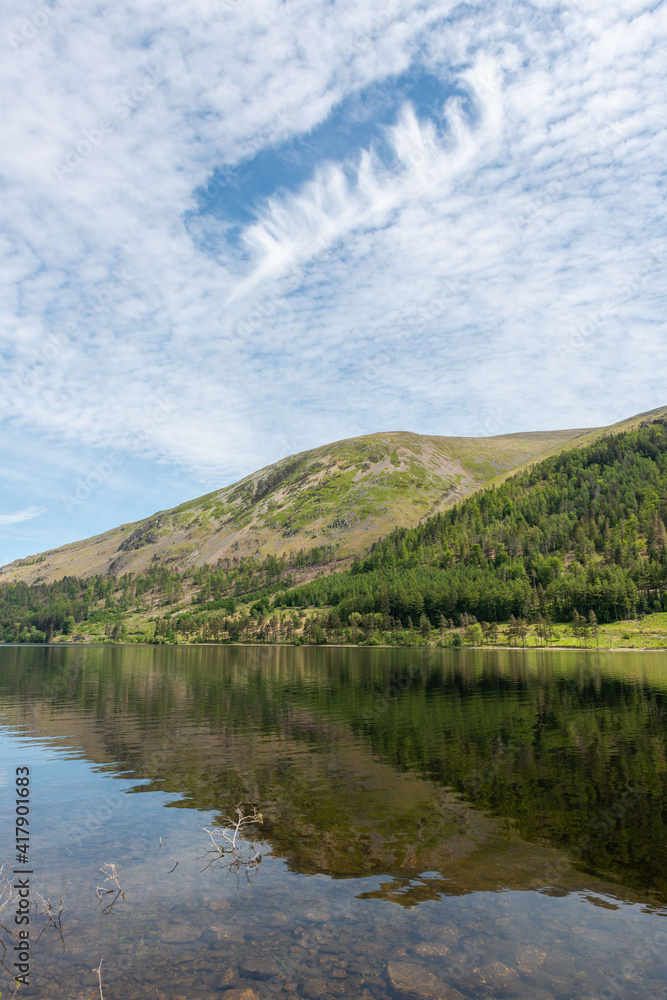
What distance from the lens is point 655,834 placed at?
23.8 meters

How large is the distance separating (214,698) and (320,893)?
196 ft

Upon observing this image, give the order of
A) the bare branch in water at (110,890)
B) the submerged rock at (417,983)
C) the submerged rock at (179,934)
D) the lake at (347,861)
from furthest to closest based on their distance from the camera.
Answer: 1. the bare branch in water at (110,890)
2. the submerged rock at (179,934)
3. the lake at (347,861)
4. the submerged rock at (417,983)

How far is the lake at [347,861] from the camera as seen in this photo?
1464 cm

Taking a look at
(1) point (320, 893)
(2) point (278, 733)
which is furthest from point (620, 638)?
(1) point (320, 893)

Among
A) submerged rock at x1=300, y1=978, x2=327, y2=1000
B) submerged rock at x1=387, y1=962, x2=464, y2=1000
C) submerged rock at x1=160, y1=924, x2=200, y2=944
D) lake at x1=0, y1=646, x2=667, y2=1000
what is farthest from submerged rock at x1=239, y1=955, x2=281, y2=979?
submerged rock at x1=387, y1=962, x2=464, y2=1000

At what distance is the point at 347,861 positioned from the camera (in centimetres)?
2178

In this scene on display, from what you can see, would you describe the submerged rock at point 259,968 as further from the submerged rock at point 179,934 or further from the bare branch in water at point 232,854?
the bare branch in water at point 232,854

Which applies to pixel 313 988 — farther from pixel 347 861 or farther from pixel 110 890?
pixel 110 890

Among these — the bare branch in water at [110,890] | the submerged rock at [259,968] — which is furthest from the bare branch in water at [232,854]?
the submerged rock at [259,968]

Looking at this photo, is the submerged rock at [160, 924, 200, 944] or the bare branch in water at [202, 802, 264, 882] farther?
the bare branch in water at [202, 802, 264, 882]

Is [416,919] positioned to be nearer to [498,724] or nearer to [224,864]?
[224,864]

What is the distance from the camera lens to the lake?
1464 centimetres

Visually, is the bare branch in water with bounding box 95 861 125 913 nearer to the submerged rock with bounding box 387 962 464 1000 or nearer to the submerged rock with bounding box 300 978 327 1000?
the submerged rock with bounding box 300 978 327 1000

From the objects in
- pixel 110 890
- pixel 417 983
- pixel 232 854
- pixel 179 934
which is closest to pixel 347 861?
pixel 232 854
